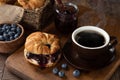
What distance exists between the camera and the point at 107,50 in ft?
2.34

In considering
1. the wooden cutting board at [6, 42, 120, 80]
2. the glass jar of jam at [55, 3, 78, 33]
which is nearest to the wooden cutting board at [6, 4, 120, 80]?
the wooden cutting board at [6, 42, 120, 80]

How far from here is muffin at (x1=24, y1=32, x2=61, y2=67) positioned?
0.69m

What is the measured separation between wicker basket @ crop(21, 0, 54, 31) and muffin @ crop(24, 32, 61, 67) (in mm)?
103

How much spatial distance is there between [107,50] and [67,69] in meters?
0.12

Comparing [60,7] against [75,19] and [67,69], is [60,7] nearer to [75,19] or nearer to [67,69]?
[75,19]

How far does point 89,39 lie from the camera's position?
692 millimetres

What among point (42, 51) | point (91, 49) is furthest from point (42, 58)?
point (91, 49)

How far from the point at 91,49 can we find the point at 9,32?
269 millimetres

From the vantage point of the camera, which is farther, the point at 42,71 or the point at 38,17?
the point at 38,17

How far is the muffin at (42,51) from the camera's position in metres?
0.69

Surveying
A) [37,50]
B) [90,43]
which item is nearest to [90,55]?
[90,43]

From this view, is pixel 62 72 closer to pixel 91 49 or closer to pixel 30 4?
pixel 91 49

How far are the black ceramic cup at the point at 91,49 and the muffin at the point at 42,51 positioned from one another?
1.7 inches

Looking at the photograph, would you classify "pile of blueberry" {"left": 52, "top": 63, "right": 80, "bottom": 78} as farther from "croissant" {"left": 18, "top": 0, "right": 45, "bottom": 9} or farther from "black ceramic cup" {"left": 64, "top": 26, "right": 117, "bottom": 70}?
"croissant" {"left": 18, "top": 0, "right": 45, "bottom": 9}
